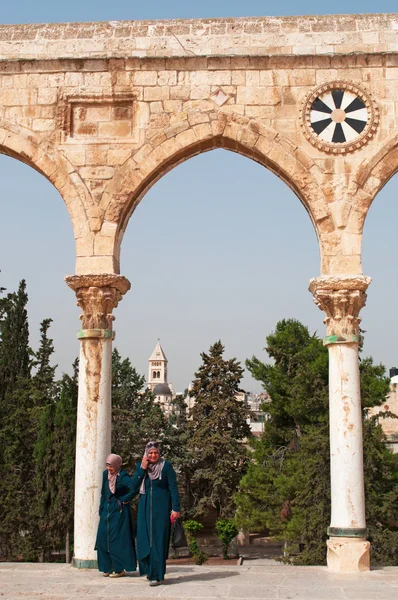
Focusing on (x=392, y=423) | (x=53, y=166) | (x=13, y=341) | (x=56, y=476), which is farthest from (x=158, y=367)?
(x=53, y=166)

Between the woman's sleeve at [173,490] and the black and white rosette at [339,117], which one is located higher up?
the black and white rosette at [339,117]

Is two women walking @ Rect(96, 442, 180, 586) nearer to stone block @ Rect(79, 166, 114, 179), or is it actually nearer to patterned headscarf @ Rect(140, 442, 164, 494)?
patterned headscarf @ Rect(140, 442, 164, 494)

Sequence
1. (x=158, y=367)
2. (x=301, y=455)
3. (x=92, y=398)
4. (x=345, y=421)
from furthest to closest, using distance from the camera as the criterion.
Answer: (x=158, y=367) → (x=301, y=455) → (x=92, y=398) → (x=345, y=421)

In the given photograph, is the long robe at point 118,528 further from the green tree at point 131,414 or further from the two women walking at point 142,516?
the green tree at point 131,414

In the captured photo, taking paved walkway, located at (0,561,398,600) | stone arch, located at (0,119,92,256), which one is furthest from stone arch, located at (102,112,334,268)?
paved walkway, located at (0,561,398,600)

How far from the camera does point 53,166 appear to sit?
868 centimetres

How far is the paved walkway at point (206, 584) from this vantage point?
6.18 m

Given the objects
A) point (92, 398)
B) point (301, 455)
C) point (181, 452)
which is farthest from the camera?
point (181, 452)

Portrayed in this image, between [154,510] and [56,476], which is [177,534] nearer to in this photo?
[154,510]

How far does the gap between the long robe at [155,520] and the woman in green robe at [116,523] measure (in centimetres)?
26

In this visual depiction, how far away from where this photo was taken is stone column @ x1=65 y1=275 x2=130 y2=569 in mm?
7898

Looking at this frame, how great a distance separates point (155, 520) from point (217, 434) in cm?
2718

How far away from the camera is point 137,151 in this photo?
28.5 feet

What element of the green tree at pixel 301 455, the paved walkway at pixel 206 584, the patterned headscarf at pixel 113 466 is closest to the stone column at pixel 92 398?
the paved walkway at pixel 206 584
